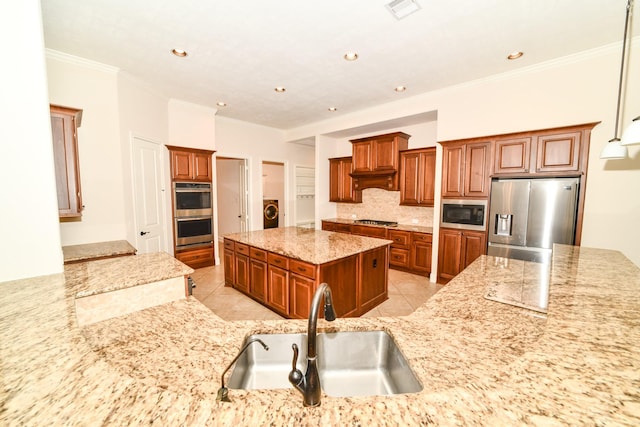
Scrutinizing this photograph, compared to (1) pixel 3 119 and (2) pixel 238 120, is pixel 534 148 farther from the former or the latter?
Result: (2) pixel 238 120

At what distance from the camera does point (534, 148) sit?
121 inches

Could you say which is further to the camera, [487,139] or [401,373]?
[487,139]

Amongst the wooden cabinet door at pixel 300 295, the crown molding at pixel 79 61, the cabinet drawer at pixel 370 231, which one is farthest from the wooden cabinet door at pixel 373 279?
the crown molding at pixel 79 61

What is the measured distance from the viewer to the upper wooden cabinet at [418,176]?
4.33m

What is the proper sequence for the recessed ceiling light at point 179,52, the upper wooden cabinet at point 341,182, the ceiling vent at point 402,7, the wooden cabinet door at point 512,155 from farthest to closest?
the upper wooden cabinet at point 341,182 → the wooden cabinet door at point 512,155 → the recessed ceiling light at point 179,52 → the ceiling vent at point 402,7

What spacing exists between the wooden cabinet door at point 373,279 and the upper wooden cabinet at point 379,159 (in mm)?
2127

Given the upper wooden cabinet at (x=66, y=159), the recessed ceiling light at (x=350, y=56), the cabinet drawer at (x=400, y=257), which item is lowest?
the cabinet drawer at (x=400, y=257)

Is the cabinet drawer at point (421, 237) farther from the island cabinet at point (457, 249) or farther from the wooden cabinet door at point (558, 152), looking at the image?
the wooden cabinet door at point (558, 152)

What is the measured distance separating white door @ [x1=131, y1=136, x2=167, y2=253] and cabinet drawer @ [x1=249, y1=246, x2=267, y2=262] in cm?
172

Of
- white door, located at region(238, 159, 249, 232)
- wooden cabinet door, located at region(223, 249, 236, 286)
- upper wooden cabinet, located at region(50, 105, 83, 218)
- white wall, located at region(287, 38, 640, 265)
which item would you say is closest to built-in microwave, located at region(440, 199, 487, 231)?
white wall, located at region(287, 38, 640, 265)

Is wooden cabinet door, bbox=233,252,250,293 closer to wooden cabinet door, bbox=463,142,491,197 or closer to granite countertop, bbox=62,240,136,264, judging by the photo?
granite countertop, bbox=62,240,136,264

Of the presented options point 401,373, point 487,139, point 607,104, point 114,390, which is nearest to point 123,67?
point 114,390

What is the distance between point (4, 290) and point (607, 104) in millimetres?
5182

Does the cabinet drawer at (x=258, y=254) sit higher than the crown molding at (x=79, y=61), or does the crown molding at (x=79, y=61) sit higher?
the crown molding at (x=79, y=61)
